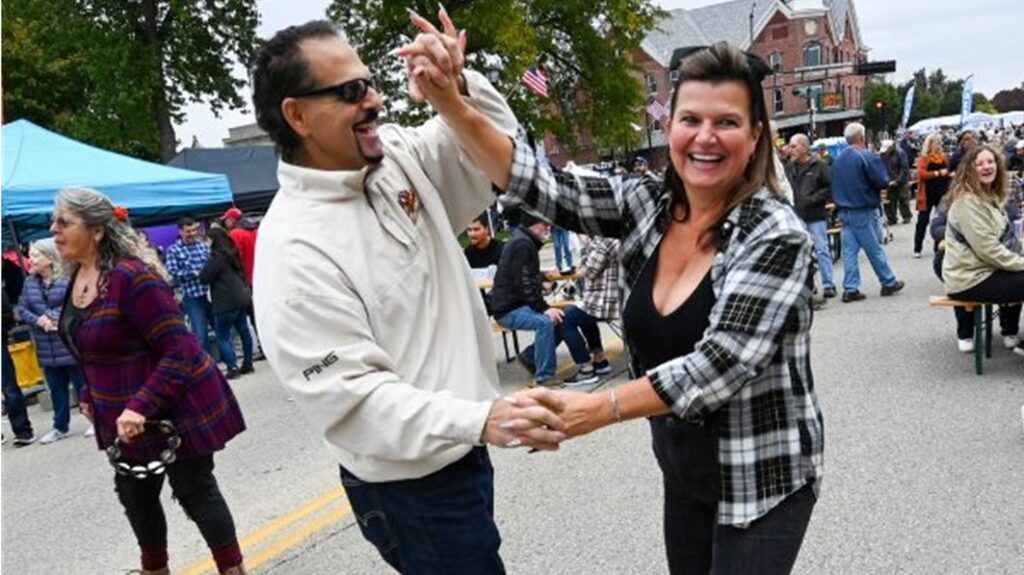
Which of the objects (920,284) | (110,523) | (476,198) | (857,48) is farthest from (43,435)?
(857,48)

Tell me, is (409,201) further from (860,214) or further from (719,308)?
(860,214)

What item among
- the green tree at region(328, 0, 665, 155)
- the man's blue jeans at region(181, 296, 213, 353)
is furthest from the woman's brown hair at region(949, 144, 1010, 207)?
the green tree at region(328, 0, 665, 155)

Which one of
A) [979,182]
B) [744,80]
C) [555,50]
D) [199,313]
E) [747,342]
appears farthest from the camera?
[555,50]

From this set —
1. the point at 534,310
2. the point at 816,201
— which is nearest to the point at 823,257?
the point at 816,201

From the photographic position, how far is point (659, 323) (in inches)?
75.0

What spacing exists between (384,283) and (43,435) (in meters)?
7.84

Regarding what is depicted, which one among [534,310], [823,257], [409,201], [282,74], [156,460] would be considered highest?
[282,74]

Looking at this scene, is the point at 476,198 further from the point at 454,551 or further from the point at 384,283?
the point at 454,551

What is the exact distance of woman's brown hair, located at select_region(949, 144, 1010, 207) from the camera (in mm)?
6020

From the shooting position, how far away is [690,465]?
1995 mm

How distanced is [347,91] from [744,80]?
2.90 ft

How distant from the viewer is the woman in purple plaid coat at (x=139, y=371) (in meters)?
3.38

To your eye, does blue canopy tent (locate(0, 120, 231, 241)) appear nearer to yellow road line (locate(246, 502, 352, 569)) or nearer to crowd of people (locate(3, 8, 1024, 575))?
yellow road line (locate(246, 502, 352, 569))

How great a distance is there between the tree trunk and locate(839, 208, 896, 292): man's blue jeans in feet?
68.0
